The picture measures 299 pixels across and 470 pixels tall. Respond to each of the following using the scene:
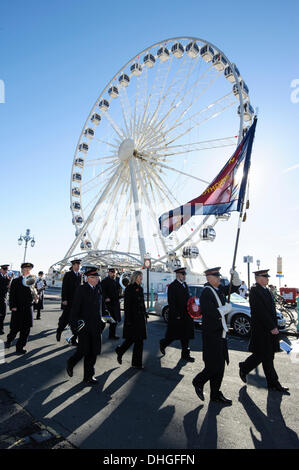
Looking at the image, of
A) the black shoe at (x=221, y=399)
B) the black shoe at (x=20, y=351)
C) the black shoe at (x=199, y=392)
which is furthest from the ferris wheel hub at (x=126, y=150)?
the black shoe at (x=221, y=399)

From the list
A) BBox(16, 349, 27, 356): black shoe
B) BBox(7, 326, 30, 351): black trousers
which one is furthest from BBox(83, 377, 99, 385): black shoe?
BBox(7, 326, 30, 351): black trousers

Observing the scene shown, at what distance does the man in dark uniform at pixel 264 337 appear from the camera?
473 cm

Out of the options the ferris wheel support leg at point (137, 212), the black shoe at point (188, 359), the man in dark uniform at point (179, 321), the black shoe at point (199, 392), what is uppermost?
the ferris wheel support leg at point (137, 212)

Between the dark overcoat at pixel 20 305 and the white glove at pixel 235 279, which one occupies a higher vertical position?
the white glove at pixel 235 279

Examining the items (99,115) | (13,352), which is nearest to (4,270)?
(13,352)

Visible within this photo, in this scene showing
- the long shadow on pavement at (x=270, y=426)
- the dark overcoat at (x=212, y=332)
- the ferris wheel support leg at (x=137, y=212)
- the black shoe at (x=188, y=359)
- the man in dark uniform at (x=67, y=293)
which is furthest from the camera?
the ferris wheel support leg at (x=137, y=212)

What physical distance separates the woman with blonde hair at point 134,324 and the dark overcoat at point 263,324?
198 cm

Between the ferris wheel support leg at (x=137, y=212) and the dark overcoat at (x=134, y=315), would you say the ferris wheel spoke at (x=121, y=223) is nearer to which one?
the ferris wheel support leg at (x=137, y=212)

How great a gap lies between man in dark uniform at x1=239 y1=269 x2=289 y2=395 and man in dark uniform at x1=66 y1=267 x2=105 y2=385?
2408 millimetres

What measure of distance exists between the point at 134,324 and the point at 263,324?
7.46 feet

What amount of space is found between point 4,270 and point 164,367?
6.18m

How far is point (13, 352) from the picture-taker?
6422mm

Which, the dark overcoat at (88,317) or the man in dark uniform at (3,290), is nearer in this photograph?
the dark overcoat at (88,317)
